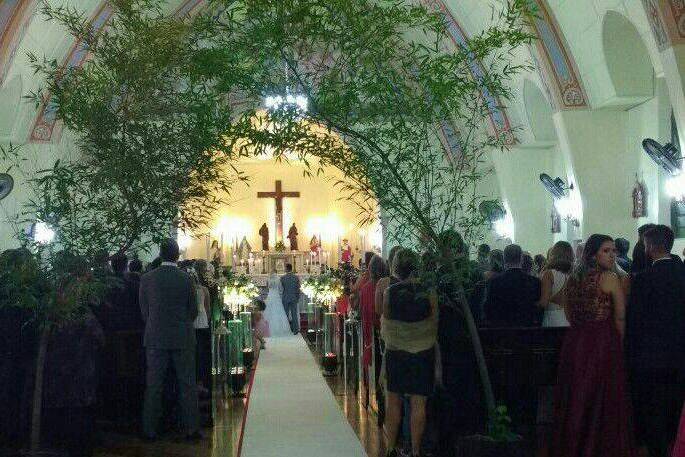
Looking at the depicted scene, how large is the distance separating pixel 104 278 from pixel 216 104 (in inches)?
54.1

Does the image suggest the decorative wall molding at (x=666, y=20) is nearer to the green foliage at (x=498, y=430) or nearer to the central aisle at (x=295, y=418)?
the central aisle at (x=295, y=418)

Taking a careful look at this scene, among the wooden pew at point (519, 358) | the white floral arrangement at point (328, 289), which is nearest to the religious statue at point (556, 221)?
the white floral arrangement at point (328, 289)

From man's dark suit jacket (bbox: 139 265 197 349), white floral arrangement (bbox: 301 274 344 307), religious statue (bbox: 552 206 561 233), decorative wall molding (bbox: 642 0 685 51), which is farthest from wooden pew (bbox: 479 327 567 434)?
religious statue (bbox: 552 206 561 233)

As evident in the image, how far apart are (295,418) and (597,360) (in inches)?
154

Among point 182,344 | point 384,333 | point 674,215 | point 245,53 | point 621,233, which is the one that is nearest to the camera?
point 245,53

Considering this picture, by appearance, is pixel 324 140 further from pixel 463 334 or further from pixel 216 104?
pixel 463 334

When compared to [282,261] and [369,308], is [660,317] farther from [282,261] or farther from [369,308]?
[282,261]

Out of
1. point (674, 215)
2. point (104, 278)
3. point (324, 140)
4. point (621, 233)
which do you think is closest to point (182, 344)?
point (104, 278)

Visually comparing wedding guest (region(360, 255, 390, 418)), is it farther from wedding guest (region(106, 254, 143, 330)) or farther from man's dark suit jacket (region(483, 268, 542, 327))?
wedding guest (region(106, 254, 143, 330))

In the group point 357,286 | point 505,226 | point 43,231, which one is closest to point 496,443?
point 43,231

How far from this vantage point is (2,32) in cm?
1535

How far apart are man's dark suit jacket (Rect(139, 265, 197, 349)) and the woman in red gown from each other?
3010mm

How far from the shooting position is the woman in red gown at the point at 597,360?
6285 mm

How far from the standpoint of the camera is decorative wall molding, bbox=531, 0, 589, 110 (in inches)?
604
